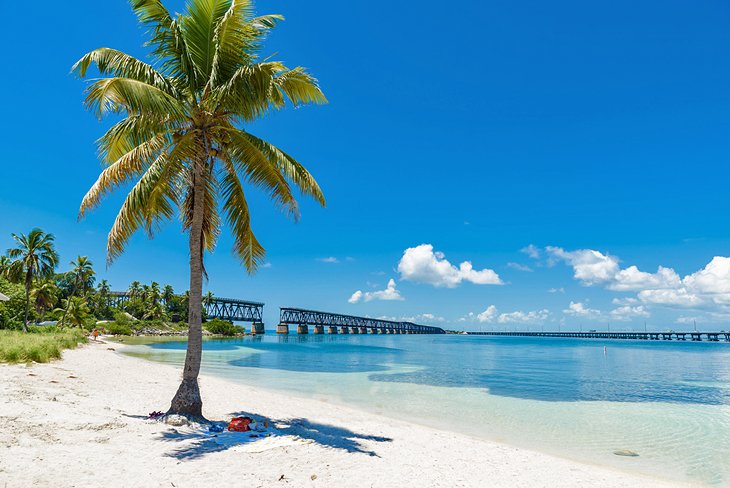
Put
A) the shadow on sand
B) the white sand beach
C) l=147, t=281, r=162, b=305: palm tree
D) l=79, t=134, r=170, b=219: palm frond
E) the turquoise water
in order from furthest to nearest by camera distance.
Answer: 1. l=147, t=281, r=162, b=305: palm tree
2. the turquoise water
3. l=79, t=134, r=170, b=219: palm frond
4. the shadow on sand
5. the white sand beach

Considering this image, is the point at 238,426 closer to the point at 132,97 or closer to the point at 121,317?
the point at 132,97

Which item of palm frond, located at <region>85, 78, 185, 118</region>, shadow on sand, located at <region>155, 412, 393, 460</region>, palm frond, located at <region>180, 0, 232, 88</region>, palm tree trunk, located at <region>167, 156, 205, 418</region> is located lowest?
shadow on sand, located at <region>155, 412, 393, 460</region>

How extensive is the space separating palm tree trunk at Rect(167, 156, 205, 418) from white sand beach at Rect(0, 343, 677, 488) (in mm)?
757

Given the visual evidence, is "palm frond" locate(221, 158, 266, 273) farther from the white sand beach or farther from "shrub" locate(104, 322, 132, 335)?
"shrub" locate(104, 322, 132, 335)

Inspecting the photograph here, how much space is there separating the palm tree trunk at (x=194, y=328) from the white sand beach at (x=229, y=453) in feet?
2.48

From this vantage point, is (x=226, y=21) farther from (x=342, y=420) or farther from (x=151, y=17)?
(x=342, y=420)

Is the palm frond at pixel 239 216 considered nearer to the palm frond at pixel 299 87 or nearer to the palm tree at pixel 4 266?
the palm frond at pixel 299 87

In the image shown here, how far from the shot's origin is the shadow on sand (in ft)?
27.3

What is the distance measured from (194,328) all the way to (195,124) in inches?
207

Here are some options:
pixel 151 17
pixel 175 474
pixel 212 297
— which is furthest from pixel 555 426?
pixel 212 297

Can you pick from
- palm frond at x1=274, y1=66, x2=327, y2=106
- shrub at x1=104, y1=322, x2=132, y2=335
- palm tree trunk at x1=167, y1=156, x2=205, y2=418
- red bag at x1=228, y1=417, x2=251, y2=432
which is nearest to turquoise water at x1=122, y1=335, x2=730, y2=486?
red bag at x1=228, y1=417, x2=251, y2=432

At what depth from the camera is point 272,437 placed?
978 centimetres

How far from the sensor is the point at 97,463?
687cm

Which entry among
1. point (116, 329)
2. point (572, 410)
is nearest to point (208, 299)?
point (116, 329)
